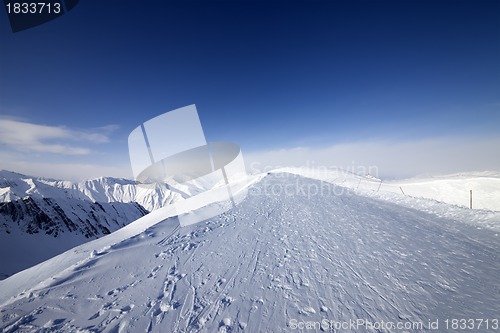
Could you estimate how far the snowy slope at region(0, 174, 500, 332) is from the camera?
3949 millimetres

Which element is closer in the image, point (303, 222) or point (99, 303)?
point (99, 303)

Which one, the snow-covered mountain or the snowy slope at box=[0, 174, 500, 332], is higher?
the snowy slope at box=[0, 174, 500, 332]

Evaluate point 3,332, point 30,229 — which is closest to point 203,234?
point 3,332

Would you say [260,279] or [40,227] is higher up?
[260,279]

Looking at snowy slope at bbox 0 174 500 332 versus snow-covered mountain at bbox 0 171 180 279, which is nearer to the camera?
snowy slope at bbox 0 174 500 332

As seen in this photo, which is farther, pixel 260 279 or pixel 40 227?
pixel 40 227

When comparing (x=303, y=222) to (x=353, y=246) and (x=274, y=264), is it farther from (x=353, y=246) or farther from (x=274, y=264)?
(x=274, y=264)

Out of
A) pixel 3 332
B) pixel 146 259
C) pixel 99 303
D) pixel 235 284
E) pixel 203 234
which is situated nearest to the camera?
pixel 3 332

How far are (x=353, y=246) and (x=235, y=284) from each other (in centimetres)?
430

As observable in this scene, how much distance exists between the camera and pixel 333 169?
25828 mm

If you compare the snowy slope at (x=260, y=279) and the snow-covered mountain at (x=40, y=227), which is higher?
the snowy slope at (x=260, y=279)

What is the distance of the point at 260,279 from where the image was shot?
16.8 feet

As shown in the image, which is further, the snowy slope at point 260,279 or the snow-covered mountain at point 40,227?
the snow-covered mountain at point 40,227

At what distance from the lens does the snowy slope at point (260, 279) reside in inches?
155
